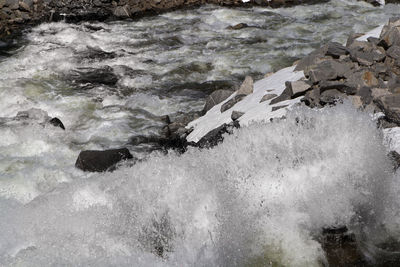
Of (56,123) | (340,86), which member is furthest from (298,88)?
(56,123)

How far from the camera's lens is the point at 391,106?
5117mm

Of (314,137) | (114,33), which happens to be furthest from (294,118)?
(114,33)

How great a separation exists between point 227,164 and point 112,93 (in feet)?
16.0

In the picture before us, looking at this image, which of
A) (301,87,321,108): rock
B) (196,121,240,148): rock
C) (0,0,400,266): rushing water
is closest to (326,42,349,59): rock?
(301,87,321,108): rock

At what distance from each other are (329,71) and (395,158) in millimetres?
1953

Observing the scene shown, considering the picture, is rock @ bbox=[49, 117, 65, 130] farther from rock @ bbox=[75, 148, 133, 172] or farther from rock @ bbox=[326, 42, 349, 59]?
rock @ bbox=[326, 42, 349, 59]

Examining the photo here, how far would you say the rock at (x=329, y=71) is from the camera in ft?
20.0

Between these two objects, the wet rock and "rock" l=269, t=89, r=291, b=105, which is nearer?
"rock" l=269, t=89, r=291, b=105

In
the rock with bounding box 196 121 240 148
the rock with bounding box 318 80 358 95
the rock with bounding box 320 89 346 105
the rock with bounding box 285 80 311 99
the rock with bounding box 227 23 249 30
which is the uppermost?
the rock with bounding box 318 80 358 95

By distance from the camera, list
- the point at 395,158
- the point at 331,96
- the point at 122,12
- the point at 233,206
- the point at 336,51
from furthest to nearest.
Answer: the point at 122,12, the point at 336,51, the point at 331,96, the point at 395,158, the point at 233,206

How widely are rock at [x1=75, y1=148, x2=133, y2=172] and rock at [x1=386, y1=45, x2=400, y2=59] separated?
3842 mm

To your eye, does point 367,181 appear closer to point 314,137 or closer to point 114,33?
point 314,137

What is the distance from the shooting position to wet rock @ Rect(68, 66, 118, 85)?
949 cm

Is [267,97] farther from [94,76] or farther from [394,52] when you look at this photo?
[94,76]
